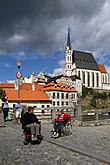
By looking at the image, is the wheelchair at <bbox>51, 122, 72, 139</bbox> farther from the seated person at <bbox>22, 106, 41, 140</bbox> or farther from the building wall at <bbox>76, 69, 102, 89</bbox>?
the building wall at <bbox>76, 69, 102, 89</bbox>

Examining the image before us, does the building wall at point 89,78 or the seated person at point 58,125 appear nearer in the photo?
the seated person at point 58,125

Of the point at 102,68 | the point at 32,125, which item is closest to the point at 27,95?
the point at 32,125

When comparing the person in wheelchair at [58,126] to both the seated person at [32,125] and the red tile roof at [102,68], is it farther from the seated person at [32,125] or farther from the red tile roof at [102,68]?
the red tile roof at [102,68]

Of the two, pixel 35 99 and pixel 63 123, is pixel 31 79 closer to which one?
pixel 35 99

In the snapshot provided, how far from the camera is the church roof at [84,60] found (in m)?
141

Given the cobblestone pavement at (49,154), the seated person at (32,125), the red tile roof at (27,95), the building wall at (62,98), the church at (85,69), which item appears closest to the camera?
the cobblestone pavement at (49,154)

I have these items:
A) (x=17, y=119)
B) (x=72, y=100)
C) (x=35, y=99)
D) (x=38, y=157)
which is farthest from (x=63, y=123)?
(x=72, y=100)

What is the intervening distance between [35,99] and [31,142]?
213ft

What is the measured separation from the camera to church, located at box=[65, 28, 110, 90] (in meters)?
137

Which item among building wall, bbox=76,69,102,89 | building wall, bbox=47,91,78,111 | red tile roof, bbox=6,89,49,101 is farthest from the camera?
building wall, bbox=76,69,102,89

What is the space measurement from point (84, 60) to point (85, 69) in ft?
22.3

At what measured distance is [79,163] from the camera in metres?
6.71

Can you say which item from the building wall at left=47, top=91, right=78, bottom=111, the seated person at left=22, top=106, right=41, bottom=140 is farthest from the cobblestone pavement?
the building wall at left=47, top=91, right=78, bottom=111

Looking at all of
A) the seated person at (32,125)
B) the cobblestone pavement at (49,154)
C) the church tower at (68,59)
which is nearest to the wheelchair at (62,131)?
the cobblestone pavement at (49,154)
